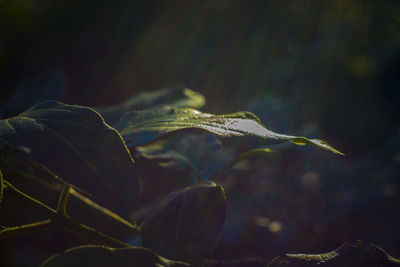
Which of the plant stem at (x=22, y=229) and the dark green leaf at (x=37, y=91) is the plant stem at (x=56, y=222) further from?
the dark green leaf at (x=37, y=91)

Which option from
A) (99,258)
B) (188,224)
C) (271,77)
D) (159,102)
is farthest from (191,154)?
(271,77)

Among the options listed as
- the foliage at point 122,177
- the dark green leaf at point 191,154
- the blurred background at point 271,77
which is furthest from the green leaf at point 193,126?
the blurred background at point 271,77

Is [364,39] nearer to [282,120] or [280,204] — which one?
[282,120]

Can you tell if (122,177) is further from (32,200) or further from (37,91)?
(37,91)

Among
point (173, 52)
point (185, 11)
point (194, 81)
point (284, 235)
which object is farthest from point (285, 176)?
point (185, 11)

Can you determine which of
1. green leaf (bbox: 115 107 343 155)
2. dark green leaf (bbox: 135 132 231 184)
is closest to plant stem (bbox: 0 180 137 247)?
green leaf (bbox: 115 107 343 155)

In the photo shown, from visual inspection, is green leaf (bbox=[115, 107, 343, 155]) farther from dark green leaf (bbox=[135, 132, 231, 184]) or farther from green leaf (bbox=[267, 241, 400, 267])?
dark green leaf (bbox=[135, 132, 231, 184])
